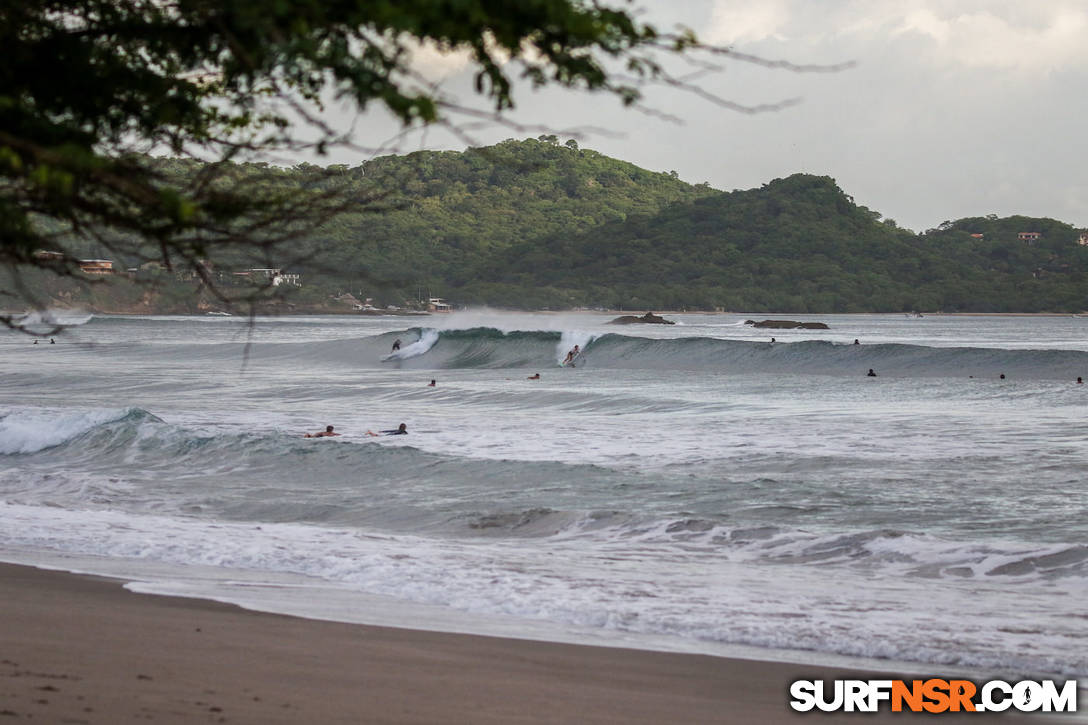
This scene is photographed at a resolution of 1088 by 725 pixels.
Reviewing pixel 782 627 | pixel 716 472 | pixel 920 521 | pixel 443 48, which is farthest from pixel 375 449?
pixel 443 48

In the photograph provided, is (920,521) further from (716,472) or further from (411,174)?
(411,174)

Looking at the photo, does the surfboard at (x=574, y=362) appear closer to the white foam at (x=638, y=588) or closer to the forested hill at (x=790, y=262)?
the white foam at (x=638, y=588)

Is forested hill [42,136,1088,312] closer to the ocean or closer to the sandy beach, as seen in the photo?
the ocean

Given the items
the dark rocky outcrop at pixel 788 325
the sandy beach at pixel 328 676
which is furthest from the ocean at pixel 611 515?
the dark rocky outcrop at pixel 788 325

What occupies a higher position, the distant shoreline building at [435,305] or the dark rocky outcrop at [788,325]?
the distant shoreline building at [435,305]

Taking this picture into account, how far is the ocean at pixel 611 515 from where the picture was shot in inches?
313

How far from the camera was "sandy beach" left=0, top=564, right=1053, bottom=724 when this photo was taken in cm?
545

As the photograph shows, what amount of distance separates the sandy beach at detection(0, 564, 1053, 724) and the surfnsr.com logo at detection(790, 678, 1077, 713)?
137 millimetres

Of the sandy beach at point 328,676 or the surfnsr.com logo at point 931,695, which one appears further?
the surfnsr.com logo at point 931,695

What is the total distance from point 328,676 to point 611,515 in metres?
6.53

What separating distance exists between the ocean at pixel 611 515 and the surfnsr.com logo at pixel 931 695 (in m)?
0.34

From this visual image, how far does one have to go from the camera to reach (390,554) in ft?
34.4

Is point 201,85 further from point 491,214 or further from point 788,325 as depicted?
point 491,214

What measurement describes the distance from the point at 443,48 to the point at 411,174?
1.53 metres
